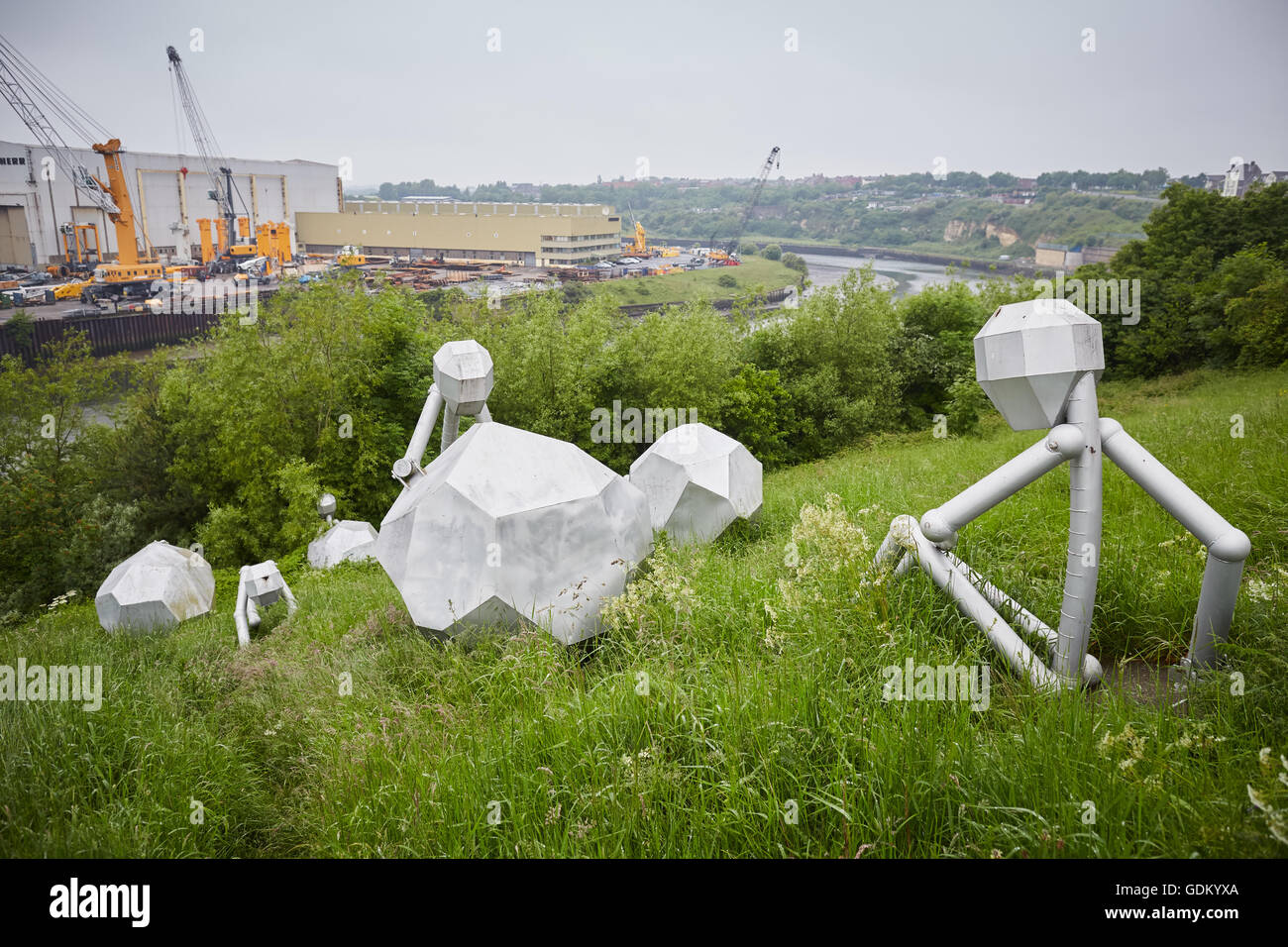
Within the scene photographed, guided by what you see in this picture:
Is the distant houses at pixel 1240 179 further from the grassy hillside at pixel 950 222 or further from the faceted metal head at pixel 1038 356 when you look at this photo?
the faceted metal head at pixel 1038 356

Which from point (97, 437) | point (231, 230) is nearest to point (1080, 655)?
point (97, 437)

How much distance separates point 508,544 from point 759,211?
78022mm

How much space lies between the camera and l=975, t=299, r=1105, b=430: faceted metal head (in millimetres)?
4355

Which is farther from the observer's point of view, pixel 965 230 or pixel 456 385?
pixel 965 230

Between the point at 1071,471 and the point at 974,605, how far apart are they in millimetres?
1044

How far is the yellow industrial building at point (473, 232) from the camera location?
58656 millimetres

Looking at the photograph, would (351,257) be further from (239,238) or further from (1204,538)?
(1204,538)

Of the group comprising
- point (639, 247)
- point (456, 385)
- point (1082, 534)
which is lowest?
point (1082, 534)

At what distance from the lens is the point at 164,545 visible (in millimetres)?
14594

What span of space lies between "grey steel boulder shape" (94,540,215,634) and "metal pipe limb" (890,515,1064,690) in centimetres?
1236

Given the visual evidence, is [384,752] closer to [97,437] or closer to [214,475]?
[214,475]

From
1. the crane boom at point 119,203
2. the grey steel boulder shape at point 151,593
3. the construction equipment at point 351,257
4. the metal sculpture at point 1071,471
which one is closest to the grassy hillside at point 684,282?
the construction equipment at point 351,257

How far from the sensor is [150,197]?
51.0 m

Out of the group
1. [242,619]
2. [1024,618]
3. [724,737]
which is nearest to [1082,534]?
[1024,618]
